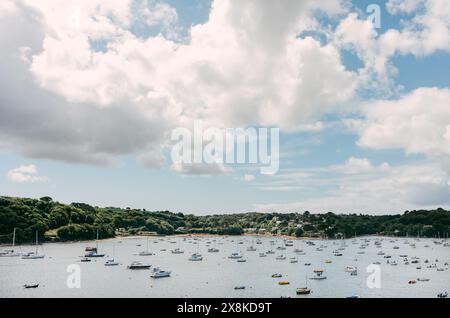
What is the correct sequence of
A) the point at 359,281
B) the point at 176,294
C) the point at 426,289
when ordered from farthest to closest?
the point at 359,281 → the point at 426,289 → the point at 176,294

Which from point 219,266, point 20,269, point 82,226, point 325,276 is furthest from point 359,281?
point 82,226

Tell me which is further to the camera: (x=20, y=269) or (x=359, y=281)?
(x=20, y=269)

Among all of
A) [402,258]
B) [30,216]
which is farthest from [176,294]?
[30,216]

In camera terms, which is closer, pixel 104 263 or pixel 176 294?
pixel 176 294

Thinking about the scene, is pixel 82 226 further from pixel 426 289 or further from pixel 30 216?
pixel 426 289

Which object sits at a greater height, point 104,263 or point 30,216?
point 30,216
